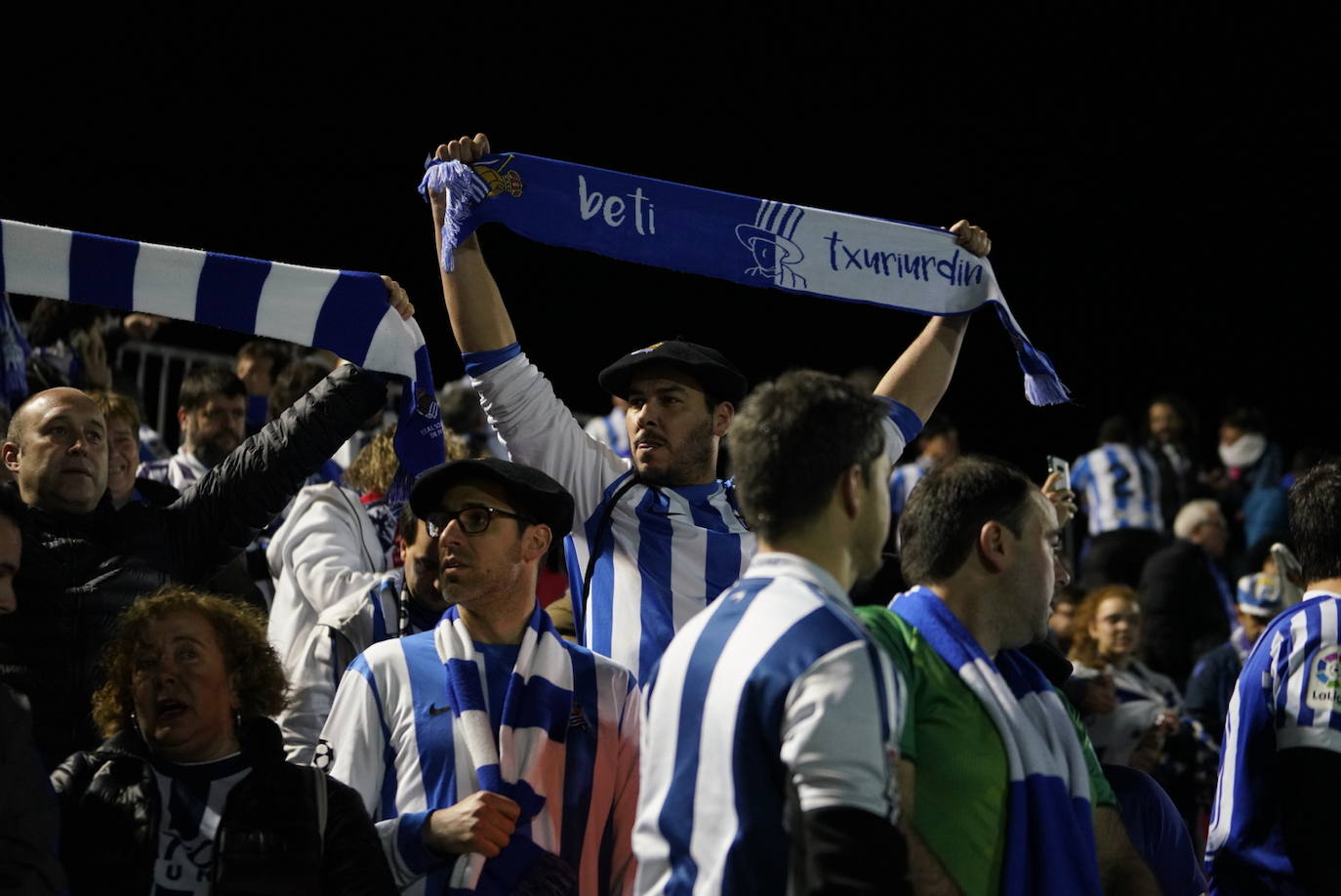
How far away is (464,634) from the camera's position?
10.6 ft

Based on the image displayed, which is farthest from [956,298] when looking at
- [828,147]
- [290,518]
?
[828,147]

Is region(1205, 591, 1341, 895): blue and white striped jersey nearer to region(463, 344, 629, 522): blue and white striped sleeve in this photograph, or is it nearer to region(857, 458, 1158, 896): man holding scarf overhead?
region(857, 458, 1158, 896): man holding scarf overhead

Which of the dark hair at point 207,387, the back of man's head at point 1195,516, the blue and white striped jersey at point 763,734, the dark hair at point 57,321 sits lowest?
the blue and white striped jersey at point 763,734

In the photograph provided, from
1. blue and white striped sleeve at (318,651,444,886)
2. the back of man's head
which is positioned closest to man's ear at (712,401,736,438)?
blue and white striped sleeve at (318,651,444,886)

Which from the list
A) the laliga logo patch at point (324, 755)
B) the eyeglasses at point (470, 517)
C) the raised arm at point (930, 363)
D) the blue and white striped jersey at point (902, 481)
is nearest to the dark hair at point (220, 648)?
the laliga logo patch at point (324, 755)

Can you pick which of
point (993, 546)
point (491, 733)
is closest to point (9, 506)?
point (491, 733)

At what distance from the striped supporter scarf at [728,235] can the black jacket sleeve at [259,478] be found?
0.47 m

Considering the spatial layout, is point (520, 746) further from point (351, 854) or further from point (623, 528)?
point (623, 528)

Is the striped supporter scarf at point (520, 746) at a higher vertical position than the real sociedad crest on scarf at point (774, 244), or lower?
lower

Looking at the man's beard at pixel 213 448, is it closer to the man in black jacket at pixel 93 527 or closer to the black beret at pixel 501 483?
the man in black jacket at pixel 93 527

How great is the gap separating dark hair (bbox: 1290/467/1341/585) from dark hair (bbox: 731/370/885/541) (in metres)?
1.47

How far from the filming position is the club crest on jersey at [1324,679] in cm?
A: 315

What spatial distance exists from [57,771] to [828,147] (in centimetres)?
1083

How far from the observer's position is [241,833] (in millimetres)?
2867
